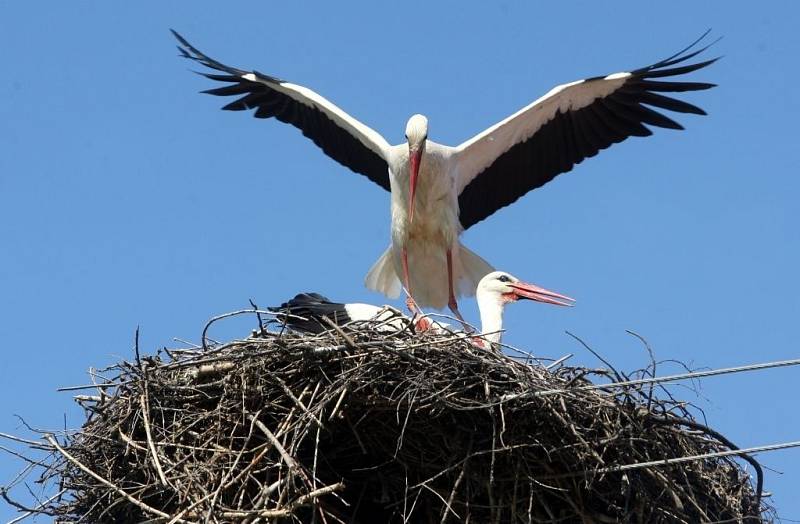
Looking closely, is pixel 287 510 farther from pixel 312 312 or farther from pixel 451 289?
pixel 451 289

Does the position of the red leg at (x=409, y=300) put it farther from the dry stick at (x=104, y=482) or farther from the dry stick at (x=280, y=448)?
the dry stick at (x=104, y=482)

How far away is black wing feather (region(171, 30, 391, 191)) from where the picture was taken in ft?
30.1

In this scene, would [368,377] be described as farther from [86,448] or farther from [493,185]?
[493,185]

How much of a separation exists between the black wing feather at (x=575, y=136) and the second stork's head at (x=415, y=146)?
2.42 ft

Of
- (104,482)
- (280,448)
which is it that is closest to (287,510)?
(280,448)

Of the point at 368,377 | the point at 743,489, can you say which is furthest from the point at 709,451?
the point at 368,377

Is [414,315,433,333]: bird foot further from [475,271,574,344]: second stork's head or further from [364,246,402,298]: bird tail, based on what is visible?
[364,246,402,298]: bird tail

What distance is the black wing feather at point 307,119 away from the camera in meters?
9.16

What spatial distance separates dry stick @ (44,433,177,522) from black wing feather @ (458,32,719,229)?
354cm

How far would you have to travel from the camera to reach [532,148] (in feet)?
29.2

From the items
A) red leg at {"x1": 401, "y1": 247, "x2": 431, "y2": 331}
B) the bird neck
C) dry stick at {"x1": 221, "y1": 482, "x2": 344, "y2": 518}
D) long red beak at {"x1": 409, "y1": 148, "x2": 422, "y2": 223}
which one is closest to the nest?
dry stick at {"x1": 221, "y1": 482, "x2": 344, "y2": 518}

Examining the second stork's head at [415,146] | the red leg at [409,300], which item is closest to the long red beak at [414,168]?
the second stork's head at [415,146]

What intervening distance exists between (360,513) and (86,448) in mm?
1213

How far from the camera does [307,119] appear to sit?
30.6ft
